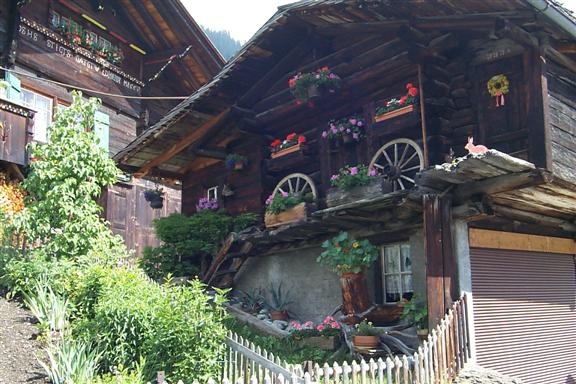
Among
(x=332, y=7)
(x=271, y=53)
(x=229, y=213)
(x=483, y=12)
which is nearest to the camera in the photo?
(x=483, y=12)

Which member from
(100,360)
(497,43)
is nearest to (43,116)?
(100,360)

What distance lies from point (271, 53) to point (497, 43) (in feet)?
16.7

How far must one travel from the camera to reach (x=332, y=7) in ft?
36.3

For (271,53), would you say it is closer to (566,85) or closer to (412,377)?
(566,85)

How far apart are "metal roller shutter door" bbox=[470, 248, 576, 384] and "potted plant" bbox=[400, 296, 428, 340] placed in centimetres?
75

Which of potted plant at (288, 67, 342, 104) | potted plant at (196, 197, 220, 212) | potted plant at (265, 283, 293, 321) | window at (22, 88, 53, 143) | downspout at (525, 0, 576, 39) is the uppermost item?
window at (22, 88, 53, 143)

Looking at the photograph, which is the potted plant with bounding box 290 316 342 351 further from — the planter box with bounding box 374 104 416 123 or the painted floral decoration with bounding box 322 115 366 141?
the planter box with bounding box 374 104 416 123

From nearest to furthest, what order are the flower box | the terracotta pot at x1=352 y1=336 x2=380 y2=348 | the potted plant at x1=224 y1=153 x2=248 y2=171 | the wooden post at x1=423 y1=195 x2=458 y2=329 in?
the wooden post at x1=423 y1=195 x2=458 y2=329, the terracotta pot at x1=352 y1=336 x2=380 y2=348, the flower box, the potted plant at x1=224 y1=153 x2=248 y2=171

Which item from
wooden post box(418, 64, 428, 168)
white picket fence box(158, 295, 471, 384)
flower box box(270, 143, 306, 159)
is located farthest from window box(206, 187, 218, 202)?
white picket fence box(158, 295, 471, 384)

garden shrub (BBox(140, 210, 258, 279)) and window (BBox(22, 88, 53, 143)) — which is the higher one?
window (BBox(22, 88, 53, 143))

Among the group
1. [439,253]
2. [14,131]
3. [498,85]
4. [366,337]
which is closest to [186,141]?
[14,131]

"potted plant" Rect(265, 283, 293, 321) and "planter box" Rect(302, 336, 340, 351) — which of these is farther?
"potted plant" Rect(265, 283, 293, 321)

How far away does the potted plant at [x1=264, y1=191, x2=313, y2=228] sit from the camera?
1167 centimetres

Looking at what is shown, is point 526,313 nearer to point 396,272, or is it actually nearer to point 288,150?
point 396,272
